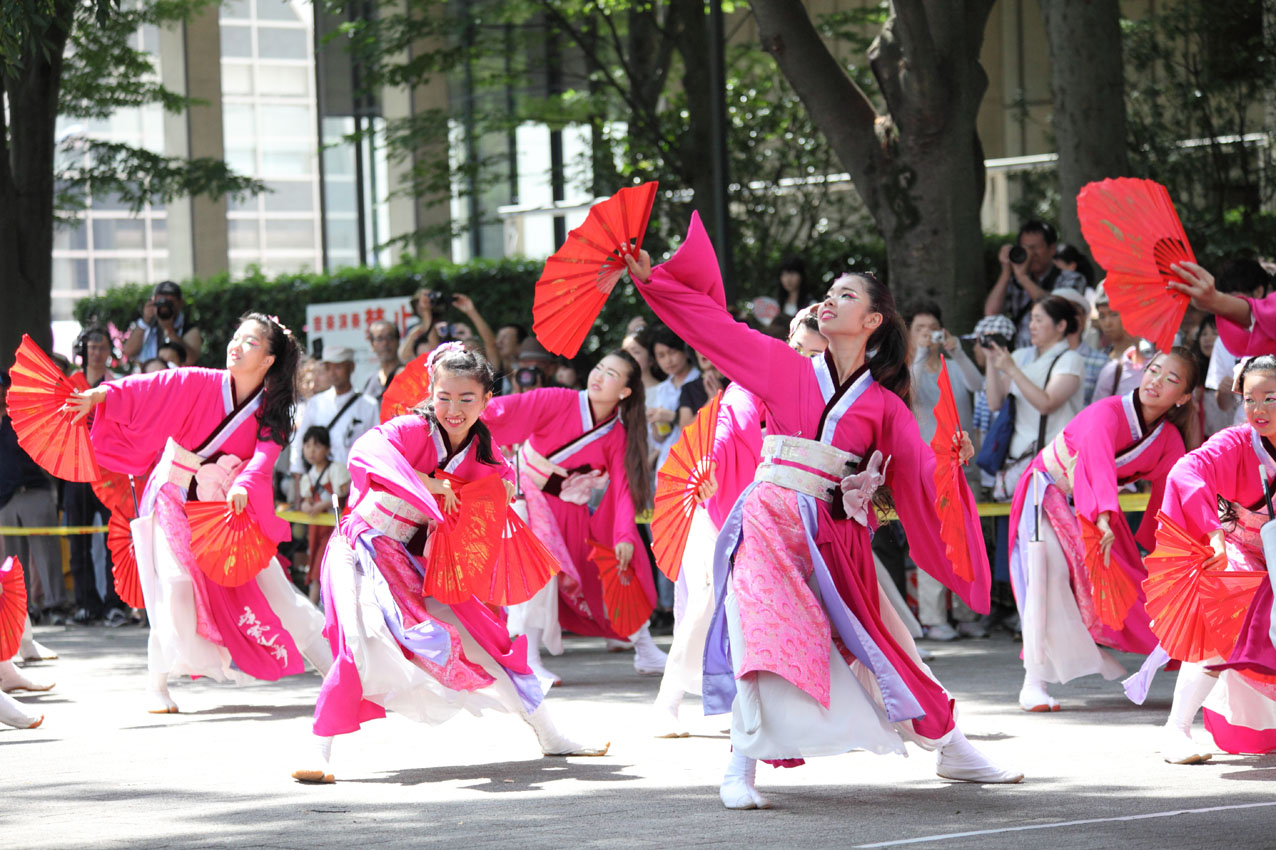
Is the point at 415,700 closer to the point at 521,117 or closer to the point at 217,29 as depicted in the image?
the point at 521,117

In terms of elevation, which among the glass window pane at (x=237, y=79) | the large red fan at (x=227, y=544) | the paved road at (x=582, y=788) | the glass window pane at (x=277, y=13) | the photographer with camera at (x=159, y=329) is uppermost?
the glass window pane at (x=277, y=13)

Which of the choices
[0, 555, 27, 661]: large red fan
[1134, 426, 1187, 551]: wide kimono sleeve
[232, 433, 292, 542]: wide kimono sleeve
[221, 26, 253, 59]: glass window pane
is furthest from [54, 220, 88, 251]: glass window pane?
[1134, 426, 1187, 551]: wide kimono sleeve

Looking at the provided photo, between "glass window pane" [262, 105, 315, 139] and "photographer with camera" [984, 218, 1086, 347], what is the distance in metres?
29.3

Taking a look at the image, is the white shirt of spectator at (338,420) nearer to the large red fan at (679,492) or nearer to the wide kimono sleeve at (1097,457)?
the large red fan at (679,492)

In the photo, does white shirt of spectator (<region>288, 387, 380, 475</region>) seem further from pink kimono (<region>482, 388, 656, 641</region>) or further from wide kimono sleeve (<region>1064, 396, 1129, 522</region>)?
wide kimono sleeve (<region>1064, 396, 1129, 522</region>)

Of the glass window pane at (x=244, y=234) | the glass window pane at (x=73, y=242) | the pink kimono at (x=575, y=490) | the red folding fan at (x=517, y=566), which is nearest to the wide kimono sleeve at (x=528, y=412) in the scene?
the pink kimono at (x=575, y=490)

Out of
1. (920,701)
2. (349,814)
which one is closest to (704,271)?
(920,701)

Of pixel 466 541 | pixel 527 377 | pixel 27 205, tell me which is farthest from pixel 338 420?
pixel 466 541

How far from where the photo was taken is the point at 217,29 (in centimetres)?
2180

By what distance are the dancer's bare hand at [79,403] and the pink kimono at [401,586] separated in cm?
184

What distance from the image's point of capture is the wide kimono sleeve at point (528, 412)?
308 inches

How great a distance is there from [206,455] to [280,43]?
1241 inches

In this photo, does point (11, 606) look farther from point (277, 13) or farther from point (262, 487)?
point (277, 13)

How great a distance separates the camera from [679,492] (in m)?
6.56
